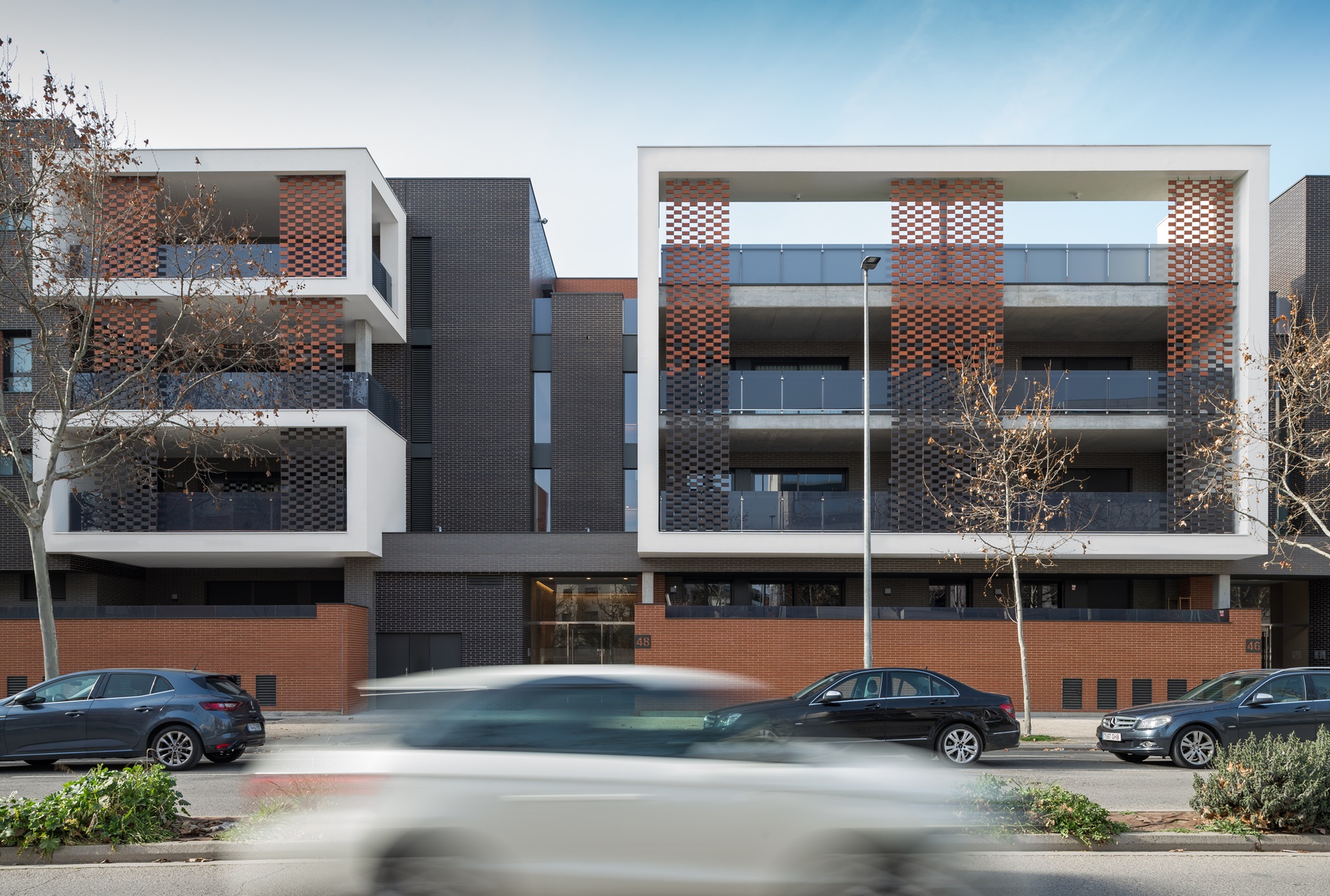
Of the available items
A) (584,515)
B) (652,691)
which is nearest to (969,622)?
(584,515)

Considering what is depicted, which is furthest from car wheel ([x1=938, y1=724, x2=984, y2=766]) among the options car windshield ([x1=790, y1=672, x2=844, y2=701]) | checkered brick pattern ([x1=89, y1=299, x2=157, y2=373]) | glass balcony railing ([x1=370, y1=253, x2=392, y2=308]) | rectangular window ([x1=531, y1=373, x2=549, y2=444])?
checkered brick pattern ([x1=89, y1=299, x2=157, y2=373])

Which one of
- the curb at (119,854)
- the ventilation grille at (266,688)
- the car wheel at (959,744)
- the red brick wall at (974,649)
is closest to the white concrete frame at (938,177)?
the red brick wall at (974,649)

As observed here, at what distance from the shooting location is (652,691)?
663cm

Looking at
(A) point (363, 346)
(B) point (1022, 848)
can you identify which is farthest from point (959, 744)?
(A) point (363, 346)

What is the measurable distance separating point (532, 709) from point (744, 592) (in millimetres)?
20940

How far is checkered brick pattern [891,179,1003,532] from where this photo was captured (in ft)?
80.4

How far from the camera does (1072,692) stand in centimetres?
2370

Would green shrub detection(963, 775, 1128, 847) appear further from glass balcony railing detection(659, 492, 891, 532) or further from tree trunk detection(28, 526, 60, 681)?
glass balcony railing detection(659, 492, 891, 532)

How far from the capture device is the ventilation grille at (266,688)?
23.2 meters

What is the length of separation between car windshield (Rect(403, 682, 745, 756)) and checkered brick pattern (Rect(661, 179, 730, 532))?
1797 centimetres

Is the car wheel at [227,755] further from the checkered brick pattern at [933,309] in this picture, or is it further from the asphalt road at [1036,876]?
the checkered brick pattern at [933,309]

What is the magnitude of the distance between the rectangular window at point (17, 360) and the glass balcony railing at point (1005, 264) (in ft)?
51.2

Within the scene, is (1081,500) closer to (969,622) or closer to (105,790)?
(969,622)

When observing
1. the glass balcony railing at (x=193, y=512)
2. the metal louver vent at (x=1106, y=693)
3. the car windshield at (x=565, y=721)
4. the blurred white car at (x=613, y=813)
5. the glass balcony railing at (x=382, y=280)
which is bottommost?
the metal louver vent at (x=1106, y=693)
